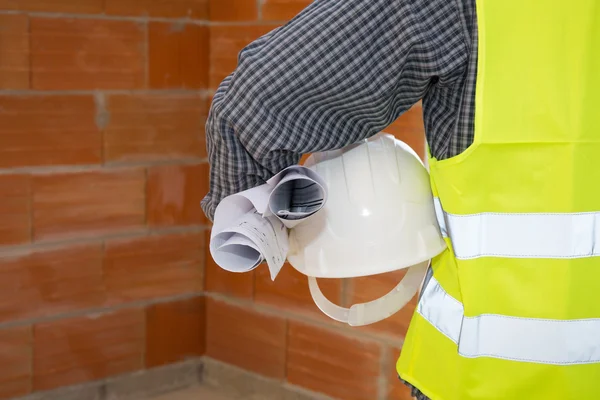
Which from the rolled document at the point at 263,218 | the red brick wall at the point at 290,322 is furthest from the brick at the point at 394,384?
the rolled document at the point at 263,218

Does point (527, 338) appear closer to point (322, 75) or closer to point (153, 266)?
point (322, 75)

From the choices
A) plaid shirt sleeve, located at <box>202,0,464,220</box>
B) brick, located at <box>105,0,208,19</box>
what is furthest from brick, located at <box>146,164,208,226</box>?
plaid shirt sleeve, located at <box>202,0,464,220</box>

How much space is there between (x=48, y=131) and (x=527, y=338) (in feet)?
5.63

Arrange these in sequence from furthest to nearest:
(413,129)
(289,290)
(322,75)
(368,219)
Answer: (289,290) < (413,129) < (368,219) < (322,75)

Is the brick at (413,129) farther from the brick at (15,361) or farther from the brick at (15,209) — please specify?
the brick at (15,361)

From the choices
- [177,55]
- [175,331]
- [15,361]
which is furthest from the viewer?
[175,331]

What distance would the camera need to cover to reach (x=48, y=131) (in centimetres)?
238

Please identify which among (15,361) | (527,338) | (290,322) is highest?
(527,338)

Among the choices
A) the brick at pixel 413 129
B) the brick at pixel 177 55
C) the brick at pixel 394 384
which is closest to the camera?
the brick at pixel 413 129

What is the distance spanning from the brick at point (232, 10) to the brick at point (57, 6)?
1.35 ft

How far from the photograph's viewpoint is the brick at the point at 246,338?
260 centimetres

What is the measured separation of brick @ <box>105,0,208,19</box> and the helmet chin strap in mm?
1552

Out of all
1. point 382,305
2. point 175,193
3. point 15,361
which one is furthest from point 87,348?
point 382,305

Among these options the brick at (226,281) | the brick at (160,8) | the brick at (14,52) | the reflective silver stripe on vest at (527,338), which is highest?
the brick at (160,8)
